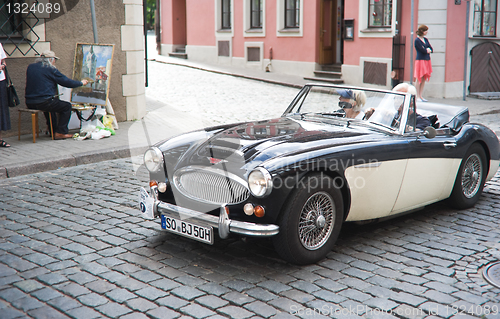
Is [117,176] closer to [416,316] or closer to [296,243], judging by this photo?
[296,243]

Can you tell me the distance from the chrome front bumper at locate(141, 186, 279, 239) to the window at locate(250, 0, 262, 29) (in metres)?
18.9

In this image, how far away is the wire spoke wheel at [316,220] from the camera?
4168 millimetres

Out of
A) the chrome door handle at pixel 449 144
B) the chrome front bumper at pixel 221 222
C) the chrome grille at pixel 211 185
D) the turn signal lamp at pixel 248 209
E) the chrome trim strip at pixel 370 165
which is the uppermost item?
the chrome door handle at pixel 449 144

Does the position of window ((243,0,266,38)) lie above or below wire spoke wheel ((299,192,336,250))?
above

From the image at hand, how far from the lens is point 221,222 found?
4.00m

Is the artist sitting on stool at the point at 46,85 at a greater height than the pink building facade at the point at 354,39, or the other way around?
the pink building facade at the point at 354,39

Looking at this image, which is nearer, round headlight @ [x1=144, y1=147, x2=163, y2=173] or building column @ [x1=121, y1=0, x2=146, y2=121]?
round headlight @ [x1=144, y1=147, x2=163, y2=173]

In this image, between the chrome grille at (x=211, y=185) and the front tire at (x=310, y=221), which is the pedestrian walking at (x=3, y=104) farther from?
the front tire at (x=310, y=221)

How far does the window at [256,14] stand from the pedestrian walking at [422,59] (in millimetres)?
9007

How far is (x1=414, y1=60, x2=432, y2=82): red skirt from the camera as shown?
47.6ft

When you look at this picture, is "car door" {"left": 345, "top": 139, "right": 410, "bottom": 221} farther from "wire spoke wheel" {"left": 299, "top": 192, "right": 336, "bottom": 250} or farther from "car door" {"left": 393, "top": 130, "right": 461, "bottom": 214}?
"wire spoke wheel" {"left": 299, "top": 192, "right": 336, "bottom": 250}

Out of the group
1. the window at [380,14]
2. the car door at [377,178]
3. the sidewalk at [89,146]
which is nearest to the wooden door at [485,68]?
the window at [380,14]

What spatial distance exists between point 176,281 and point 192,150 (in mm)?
1207

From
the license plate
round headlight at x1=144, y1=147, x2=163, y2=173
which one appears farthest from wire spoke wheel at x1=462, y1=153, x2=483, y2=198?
round headlight at x1=144, y1=147, x2=163, y2=173
